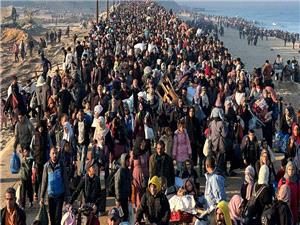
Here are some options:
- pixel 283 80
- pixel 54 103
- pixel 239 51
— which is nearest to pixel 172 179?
pixel 54 103

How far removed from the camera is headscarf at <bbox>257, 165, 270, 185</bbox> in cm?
776

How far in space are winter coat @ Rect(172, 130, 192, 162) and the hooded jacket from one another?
190 centimetres

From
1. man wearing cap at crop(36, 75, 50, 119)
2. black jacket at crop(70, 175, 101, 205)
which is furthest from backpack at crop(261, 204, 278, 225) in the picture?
man wearing cap at crop(36, 75, 50, 119)

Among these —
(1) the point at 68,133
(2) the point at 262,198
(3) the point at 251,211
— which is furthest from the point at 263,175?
(1) the point at 68,133

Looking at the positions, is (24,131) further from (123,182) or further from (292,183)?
(292,183)

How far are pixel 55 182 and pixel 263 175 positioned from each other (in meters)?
3.03

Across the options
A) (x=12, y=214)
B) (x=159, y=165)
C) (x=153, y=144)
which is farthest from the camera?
(x=153, y=144)

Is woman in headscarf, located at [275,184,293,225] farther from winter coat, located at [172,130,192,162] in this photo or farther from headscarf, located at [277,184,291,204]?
winter coat, located at [172,130,192,162]

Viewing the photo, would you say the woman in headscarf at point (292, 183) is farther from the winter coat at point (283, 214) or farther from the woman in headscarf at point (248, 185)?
the winter coat at point (283, 214)

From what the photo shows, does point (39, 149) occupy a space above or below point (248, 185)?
above

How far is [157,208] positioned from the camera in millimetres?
7039

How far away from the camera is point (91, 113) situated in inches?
441

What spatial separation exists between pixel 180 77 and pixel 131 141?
14.7 feet

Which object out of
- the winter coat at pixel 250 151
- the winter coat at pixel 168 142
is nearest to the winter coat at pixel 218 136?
the winter coat at pixel 250 151
